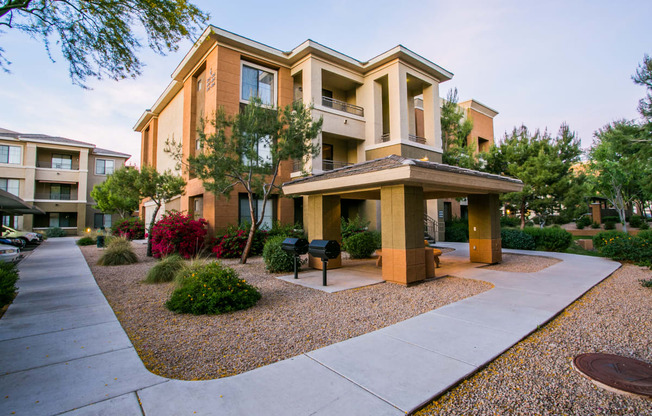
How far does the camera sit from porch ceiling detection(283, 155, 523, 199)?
23.7ft

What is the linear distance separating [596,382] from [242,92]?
17266 mm

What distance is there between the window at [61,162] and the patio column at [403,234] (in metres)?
42.1

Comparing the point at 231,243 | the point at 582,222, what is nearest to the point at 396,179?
the point at 231,243

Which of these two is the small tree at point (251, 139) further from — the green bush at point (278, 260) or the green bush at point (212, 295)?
the green bush at point (212, 295)

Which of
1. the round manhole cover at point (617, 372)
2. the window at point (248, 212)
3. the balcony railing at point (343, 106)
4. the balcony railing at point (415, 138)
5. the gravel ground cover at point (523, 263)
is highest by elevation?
the balcony railing at point (343, 106)

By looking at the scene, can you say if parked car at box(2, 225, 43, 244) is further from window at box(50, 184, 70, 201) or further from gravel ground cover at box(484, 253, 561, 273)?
gravel ground cover at box(484, 253, 561, 273)

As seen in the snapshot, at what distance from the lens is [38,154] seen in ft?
114

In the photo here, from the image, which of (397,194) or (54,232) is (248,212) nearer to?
(397,194)

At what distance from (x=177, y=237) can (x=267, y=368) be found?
11.2m

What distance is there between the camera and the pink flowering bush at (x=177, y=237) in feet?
42.5

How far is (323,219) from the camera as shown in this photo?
1034 centimetres

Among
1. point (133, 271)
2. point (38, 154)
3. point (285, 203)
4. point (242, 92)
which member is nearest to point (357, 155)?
point (285, 203)

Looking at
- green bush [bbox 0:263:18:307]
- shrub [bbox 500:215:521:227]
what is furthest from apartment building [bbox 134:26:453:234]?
green bush [bbox 0:263:18:307]

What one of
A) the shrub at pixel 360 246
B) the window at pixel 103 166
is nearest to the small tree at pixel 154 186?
the shrub at pixel 360 246
